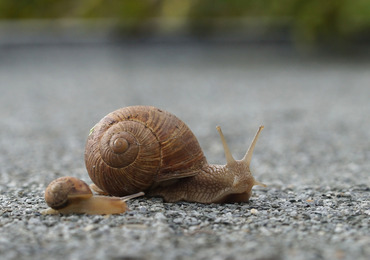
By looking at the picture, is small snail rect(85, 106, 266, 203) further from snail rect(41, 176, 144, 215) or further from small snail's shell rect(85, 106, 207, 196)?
snail rect(41, 176, 144, 215)

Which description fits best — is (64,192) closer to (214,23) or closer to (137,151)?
(137,151)

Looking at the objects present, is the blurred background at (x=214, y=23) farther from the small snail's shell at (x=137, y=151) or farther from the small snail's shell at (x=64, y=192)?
the small snail's shell at (x=64, y=192)

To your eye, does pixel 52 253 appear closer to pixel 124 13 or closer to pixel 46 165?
pixel 46 165

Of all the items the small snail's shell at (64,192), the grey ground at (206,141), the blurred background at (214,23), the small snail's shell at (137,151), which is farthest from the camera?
the blurred background at (214,23)

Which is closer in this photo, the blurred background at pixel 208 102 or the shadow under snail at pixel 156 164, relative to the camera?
the blurred background at pixel 208 102

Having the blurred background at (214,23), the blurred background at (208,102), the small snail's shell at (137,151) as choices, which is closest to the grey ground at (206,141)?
the blurred background at (208,102)
